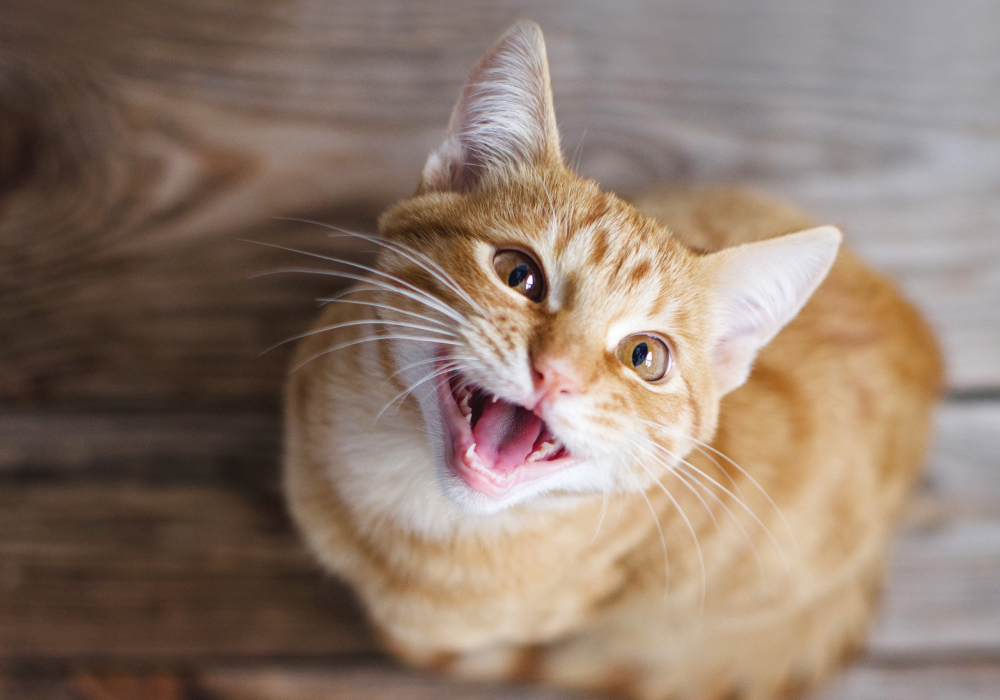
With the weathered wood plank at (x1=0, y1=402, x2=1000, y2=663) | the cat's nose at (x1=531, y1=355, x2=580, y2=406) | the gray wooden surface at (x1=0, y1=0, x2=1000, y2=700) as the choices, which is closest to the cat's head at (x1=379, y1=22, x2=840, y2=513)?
the cat's nose at (x1=531, y1=355, x2=580, y2=406)

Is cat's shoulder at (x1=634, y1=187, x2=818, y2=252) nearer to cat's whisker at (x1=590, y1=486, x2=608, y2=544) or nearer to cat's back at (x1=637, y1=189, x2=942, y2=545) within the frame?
cat's back at (x1=637, y1=189, x2=942, y2=545)

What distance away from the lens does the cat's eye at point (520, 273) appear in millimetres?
1185

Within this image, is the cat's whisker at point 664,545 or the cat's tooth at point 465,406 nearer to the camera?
the cat's tooth at point 465,406

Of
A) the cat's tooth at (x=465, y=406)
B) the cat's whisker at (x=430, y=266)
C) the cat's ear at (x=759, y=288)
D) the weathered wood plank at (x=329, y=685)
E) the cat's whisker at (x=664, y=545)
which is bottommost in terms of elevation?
the weathered wood plank at (x=329, y=685)

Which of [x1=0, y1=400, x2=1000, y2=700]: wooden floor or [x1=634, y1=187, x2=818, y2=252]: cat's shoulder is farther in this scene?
[x1=0, y1=400, x2=1000, y2=700]: wooden floor

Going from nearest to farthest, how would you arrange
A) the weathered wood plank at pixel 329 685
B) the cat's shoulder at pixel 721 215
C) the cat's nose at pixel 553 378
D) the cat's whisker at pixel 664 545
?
the cat's nose at pixel 553 378, the cat's whisker at pixel 664 545, the cat's shoulder at pixel 721 215, the weathered wood plank at pixel 329 685

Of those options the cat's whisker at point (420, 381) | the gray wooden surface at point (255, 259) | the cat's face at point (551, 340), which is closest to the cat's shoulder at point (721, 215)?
the gray wooden surface at point (255, 259)

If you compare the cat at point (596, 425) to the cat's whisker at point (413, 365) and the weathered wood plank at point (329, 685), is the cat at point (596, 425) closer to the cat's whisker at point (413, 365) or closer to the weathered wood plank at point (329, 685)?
the cat's whisker at point (413, 365)

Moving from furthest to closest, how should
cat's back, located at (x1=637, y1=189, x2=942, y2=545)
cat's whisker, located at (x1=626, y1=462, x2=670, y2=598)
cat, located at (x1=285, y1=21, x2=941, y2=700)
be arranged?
cat's back, located at (x1=637, y1=189, x2=942, y2=545) → cat's whisker, located at (x1=626, y1=462, x2=670, y2=598) → cat, located at (x1=285, y1=21, x2=941, y2=700)

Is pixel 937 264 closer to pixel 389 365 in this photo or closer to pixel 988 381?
pixel 988 381

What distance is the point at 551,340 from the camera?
1049 mm

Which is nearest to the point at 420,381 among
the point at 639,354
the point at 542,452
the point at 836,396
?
the point at 542,452

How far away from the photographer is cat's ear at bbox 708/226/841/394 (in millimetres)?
1150

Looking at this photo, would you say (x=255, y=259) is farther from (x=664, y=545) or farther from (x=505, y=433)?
(x=664, y=545)
